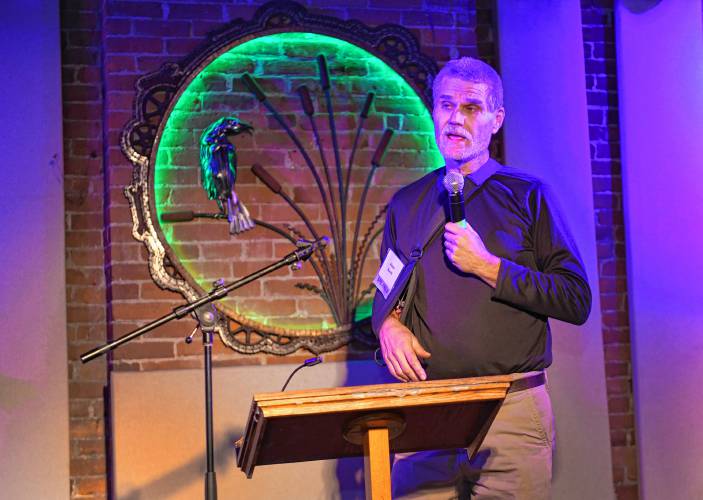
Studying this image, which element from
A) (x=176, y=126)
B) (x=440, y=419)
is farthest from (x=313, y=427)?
(x=176, y=126)

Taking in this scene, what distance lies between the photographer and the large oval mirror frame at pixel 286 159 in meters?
3.56

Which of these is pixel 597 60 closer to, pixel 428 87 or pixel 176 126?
pixel 428 87

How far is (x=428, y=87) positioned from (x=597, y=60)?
0.90 meters

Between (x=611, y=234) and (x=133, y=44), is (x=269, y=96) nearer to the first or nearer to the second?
(x=133, y=44)

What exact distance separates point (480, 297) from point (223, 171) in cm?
150

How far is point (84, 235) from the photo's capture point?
11.9 ft

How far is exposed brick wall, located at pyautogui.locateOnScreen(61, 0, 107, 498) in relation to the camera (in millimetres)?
3582

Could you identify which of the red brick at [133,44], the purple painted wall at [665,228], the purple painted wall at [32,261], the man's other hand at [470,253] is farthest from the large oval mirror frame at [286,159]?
the man's other hand at [470,253]

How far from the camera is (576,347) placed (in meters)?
3.80

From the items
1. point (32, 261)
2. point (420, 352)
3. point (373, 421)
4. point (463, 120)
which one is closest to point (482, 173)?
point (463, 120)

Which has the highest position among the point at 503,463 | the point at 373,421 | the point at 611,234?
the point at 611,234

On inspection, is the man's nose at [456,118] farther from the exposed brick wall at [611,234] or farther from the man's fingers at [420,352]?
the exposed brick wall at [611,234]

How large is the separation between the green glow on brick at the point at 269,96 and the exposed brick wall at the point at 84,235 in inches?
12.8

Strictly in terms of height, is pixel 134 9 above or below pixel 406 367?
above
